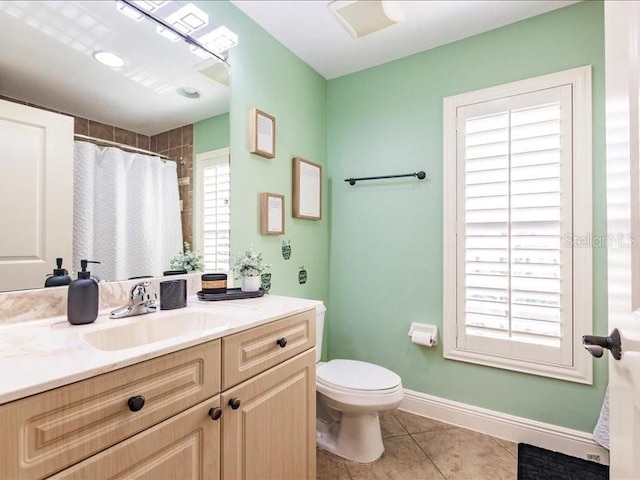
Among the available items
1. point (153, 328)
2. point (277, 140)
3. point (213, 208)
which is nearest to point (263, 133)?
point (277, 140)

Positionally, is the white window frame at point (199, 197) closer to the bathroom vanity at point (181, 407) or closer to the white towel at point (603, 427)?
the bathroom vanity at point (181, 407)

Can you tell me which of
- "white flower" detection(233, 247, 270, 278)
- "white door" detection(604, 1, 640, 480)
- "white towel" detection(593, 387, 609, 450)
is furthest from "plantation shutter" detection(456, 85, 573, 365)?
"white flower" detection(233, 247, 270, 278)

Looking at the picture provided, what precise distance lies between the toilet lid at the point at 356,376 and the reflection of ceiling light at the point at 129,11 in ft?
6.21

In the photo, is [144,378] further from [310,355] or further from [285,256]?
[285,256]

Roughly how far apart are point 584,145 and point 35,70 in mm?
2433

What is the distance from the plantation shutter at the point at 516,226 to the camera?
1744mm

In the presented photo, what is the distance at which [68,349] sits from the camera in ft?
2.63

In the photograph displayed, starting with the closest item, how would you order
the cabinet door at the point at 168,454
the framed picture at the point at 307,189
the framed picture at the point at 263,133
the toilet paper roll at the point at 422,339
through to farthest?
the cabinet door at the point at 168,454, the framed picture at the point at 263,133, the toilet paper roll at the point at 422,339, the framed picture at the point at 307,189

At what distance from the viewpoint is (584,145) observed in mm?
1690

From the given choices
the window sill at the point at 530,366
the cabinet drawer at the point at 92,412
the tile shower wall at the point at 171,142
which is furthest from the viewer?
the window sill at the point at 530,366

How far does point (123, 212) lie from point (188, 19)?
0.97 meters

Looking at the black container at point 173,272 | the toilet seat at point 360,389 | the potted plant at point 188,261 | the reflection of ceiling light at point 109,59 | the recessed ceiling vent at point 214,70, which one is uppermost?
the recessed ceiling vent at point 214,70

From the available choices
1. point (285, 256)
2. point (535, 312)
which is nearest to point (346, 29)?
point (285, 256)

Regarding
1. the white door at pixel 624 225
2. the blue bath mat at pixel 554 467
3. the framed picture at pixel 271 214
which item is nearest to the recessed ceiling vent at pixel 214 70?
the framed picture at pixel 271 214
